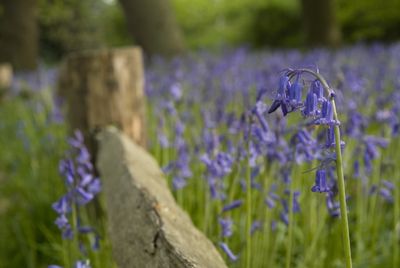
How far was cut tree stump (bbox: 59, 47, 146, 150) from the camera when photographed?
11.2 feet

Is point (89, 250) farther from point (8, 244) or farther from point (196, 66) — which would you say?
point (196, 66)

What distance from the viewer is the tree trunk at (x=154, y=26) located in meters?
7.97

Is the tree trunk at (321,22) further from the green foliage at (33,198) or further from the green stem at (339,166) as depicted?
the green stem at (339,166)

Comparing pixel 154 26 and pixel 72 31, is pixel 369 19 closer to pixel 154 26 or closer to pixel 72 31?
pixel 154 26

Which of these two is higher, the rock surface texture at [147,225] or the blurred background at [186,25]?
the blurred background at [186,25]

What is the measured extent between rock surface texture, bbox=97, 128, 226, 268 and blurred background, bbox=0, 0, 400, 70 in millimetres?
5850

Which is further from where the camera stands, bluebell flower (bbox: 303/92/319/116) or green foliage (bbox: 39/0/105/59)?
green foliage (bbox: 39/0/105/59)

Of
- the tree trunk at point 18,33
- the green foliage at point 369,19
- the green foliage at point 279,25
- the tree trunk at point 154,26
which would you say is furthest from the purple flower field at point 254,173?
the green foliage at point 279,25

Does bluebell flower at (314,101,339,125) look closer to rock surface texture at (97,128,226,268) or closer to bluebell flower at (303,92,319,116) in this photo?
bluebell flower at (303,92,319,116)

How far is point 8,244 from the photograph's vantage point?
3.31m

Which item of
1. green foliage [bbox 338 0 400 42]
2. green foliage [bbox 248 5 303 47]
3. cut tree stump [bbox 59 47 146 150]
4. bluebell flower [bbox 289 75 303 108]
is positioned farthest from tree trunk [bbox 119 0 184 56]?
bluebell flower [bbox 289 75 303 108]

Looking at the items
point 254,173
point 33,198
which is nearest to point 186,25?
point 33,198

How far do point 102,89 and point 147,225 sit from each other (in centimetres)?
188

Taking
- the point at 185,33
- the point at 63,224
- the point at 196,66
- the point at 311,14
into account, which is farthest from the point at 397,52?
the point at 185,33
